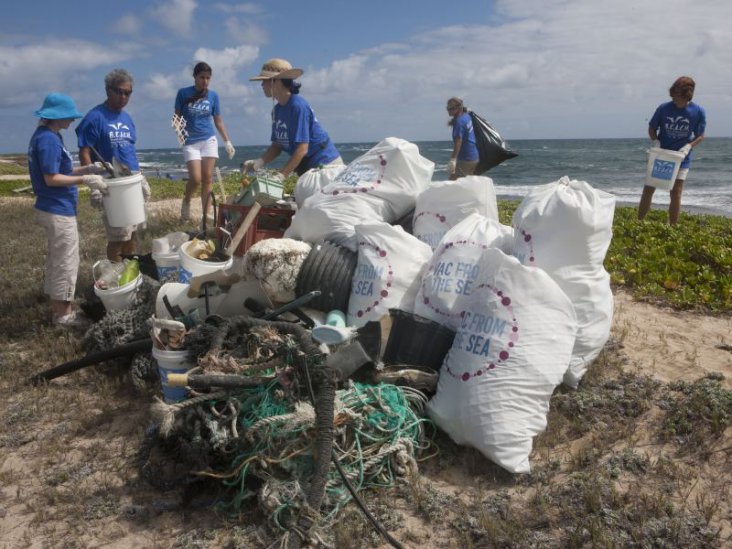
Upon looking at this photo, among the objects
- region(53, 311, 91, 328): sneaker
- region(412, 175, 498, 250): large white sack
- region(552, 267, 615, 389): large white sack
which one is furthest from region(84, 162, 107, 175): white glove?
region(552, 267, 615, 389): large white sack

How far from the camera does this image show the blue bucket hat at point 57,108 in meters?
3.87

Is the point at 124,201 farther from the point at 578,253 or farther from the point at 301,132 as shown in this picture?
the point at 578,253

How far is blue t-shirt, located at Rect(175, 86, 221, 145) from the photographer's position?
6.40 m

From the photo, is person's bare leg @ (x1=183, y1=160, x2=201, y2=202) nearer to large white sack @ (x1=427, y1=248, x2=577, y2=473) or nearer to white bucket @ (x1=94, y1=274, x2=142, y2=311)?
white bucket @ (x1=94, y1=274, x2=142, y2=311)

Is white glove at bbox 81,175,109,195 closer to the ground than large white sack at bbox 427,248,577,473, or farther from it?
farther from it

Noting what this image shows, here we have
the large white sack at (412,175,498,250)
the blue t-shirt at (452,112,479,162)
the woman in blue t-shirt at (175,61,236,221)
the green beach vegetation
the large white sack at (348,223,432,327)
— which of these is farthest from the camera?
the blue t-shirt at (452,112,479,162)

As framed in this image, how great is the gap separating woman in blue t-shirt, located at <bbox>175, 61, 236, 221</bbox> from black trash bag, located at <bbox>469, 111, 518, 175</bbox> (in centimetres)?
280

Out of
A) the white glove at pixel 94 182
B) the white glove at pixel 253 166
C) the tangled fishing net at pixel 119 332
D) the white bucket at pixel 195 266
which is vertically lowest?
the tangled fishing net at pixel 119 332

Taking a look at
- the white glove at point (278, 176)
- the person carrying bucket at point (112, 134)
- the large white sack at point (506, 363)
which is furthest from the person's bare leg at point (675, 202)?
the person carrying bucket at point (112, 134)

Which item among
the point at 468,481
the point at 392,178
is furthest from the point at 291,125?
the point at 468,481

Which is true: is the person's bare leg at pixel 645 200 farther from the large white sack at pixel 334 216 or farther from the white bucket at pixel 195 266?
the white bucket at pixel 195 266

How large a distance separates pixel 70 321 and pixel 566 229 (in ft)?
11.5

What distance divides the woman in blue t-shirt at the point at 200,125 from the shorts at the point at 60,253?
219 centimetres

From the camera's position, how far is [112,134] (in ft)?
15.7
